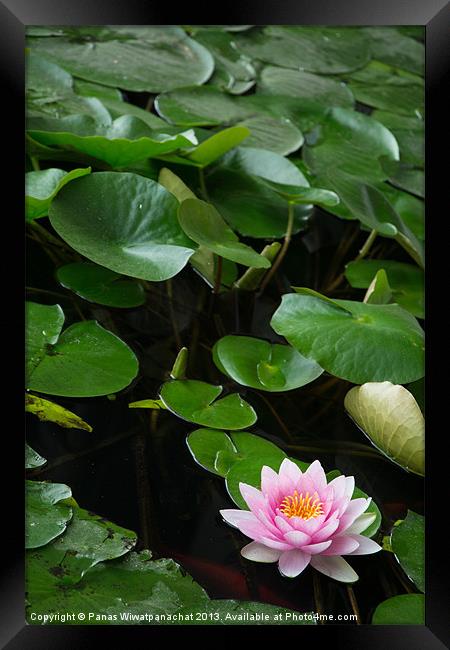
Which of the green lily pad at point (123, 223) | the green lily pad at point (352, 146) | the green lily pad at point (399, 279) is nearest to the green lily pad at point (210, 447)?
the green lily pad at point (123, 223)

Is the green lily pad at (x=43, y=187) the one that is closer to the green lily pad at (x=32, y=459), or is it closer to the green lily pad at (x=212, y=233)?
the green lily pad at (x=212, y=233)

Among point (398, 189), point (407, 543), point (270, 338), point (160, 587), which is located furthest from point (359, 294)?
point (160, 587)

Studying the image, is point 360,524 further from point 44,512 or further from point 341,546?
point 44,512

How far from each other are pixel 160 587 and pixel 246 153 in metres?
0.72

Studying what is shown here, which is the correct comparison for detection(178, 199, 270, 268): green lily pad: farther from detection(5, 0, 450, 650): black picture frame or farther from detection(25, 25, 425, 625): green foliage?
detection(5, 0, 450, 650): black picture frame

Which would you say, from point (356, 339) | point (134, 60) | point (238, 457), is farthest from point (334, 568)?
point (134, 60)

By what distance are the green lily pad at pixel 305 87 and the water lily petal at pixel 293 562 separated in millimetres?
932

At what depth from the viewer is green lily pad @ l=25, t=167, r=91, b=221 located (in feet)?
2.85

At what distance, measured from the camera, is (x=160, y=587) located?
595mm

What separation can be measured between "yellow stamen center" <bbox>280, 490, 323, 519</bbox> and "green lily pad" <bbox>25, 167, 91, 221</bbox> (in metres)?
0.50

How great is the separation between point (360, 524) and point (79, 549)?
0.27 meters

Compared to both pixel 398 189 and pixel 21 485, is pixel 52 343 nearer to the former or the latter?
pixel 21 485

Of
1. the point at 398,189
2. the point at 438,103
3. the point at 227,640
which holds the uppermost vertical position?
the point at 438,103

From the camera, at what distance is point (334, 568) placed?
0.61 metres
